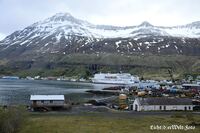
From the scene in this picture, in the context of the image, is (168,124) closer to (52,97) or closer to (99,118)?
(99,118)

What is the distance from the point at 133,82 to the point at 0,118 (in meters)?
162

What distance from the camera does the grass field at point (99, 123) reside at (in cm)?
4684

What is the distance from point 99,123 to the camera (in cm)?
5238

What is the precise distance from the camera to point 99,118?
57.8m

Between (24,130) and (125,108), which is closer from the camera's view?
(24,130)

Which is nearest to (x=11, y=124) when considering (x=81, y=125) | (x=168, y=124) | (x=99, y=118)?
(x=81, y=125)

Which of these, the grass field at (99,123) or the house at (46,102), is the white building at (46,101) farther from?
the grass field at (99,123)

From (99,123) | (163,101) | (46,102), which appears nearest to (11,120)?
(99,123)

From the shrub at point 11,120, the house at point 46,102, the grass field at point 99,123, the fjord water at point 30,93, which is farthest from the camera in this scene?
the fjord water at point 30,93

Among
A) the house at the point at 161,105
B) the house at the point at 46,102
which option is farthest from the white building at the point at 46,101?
the house at the point at 161,105

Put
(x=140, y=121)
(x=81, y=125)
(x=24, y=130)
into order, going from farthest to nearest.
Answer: (x=140, y=121), (x=81, y=125), (x=24, y=130)

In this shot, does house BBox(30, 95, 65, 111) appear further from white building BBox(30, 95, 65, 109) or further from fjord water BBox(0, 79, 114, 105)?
fjord water BBox(0, 79, 114, 105)

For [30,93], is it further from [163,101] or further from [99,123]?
[99,123]

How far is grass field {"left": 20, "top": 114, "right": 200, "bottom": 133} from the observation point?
46.8 m
